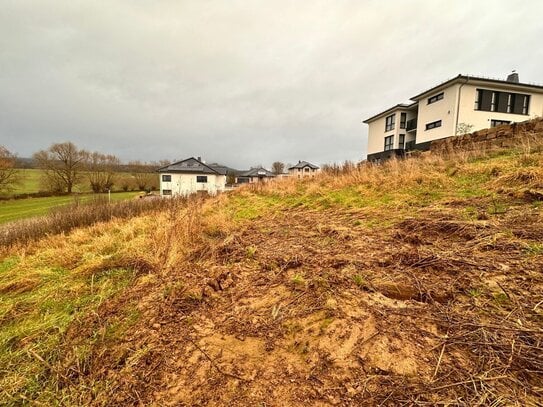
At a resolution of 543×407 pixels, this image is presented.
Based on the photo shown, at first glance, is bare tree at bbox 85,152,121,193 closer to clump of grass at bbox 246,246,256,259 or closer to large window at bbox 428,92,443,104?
clump of grass at bbox 246,246,256,259

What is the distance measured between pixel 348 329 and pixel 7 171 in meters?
45.4

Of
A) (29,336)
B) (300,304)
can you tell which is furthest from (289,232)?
(29,336)

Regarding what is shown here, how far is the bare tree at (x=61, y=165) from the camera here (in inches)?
1483

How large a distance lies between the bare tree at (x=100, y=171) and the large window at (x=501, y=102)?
4723cm

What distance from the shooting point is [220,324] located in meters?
2.10

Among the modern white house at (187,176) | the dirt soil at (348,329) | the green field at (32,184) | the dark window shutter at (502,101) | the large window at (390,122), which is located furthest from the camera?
the modern white house at (187,176)

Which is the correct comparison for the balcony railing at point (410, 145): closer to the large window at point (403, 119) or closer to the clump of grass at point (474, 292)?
the large window at point (403, 119)

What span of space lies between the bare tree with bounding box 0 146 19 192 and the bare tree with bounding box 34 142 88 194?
19.5 ft

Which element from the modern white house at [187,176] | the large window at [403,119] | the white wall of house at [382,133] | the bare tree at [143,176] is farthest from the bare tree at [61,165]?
the large window at [403,119]

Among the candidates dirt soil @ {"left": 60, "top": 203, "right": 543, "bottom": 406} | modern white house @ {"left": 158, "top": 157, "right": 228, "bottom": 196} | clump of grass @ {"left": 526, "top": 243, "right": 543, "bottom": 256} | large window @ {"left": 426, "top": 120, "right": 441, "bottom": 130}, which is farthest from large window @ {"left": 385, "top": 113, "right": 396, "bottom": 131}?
clump of grass @ {"left": 526, "top": 243, "right": 543, "bottom": 256}

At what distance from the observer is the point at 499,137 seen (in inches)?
326

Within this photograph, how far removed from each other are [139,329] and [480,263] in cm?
322

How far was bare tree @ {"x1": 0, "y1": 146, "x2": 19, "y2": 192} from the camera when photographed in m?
29.3

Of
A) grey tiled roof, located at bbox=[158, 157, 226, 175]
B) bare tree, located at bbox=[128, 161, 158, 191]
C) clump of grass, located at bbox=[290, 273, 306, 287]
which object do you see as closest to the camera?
clump of grass, located at bbox=[290, 273, 306, 287]
